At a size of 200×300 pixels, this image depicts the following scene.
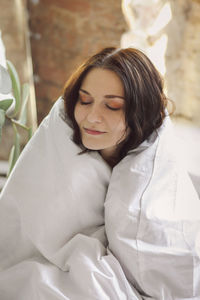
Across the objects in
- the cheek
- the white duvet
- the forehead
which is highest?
the forehead

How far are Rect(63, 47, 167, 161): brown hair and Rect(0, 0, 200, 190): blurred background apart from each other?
709 mm

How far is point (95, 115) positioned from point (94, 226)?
1.19ft

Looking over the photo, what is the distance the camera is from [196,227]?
3.47 ft

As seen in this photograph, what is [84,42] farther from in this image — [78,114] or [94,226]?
[94,226]

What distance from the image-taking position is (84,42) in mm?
2066

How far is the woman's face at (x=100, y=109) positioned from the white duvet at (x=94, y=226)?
0.07 m

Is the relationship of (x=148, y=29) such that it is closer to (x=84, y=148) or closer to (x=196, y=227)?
(x=84, y=148)

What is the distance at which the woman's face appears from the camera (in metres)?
0.95

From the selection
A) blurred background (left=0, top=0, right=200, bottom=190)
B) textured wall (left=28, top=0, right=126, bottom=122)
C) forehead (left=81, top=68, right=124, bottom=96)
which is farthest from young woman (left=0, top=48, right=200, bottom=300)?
textured wall (left=28, top=0, right=126, bottom=122)

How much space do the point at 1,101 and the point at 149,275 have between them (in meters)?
0.70

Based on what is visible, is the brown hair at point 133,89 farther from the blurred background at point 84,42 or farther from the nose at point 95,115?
the blurred background at point 84,42

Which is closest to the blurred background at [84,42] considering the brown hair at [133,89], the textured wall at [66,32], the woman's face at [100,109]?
the textured wall at [66,32]

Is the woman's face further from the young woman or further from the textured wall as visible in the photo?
the textured wall

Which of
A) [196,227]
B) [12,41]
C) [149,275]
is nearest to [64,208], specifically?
[149,275]
